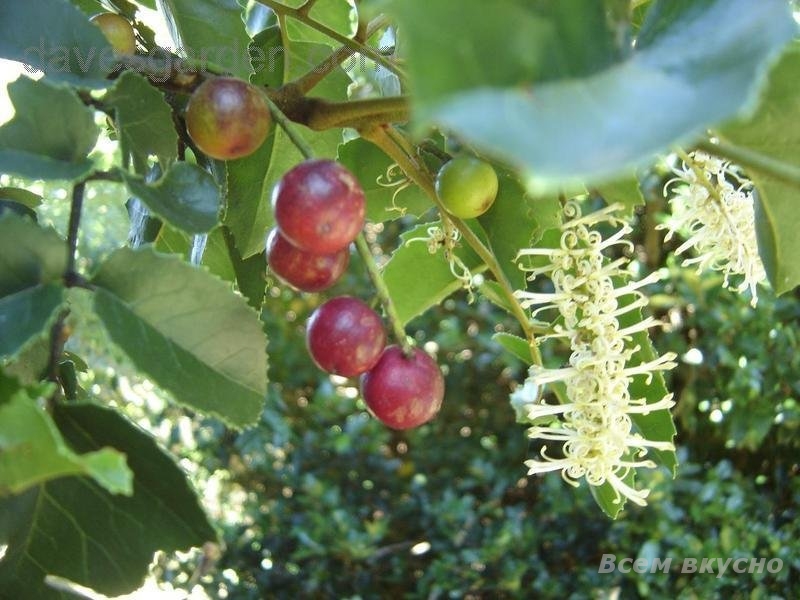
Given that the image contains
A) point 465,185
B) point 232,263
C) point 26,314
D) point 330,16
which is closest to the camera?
point 26,314

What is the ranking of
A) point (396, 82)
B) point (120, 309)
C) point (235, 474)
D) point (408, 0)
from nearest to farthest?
point (408, 0) < point (120, 309) < point (396, 82) < point (235, 474)

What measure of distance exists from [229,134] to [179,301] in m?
0.08

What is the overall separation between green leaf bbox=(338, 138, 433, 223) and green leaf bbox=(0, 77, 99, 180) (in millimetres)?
198

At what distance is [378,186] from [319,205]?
22 cm

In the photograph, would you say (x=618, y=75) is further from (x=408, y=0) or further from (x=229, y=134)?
(x=229, y=134)

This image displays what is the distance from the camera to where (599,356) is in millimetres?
450

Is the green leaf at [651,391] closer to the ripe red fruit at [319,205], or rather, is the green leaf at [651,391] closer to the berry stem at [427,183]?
the berry stem at [427,183]

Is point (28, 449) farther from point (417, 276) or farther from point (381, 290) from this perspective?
point (417, 276)

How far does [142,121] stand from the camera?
388 mm

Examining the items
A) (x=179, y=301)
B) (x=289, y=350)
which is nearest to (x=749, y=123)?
(x=179, y=301)

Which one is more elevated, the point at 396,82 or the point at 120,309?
the point at 396,82

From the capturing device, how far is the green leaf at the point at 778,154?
1.18 feet

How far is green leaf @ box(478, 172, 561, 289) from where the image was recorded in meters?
0.48

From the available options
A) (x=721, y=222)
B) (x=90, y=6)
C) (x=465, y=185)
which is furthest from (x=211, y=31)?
(x=721, y=222)
